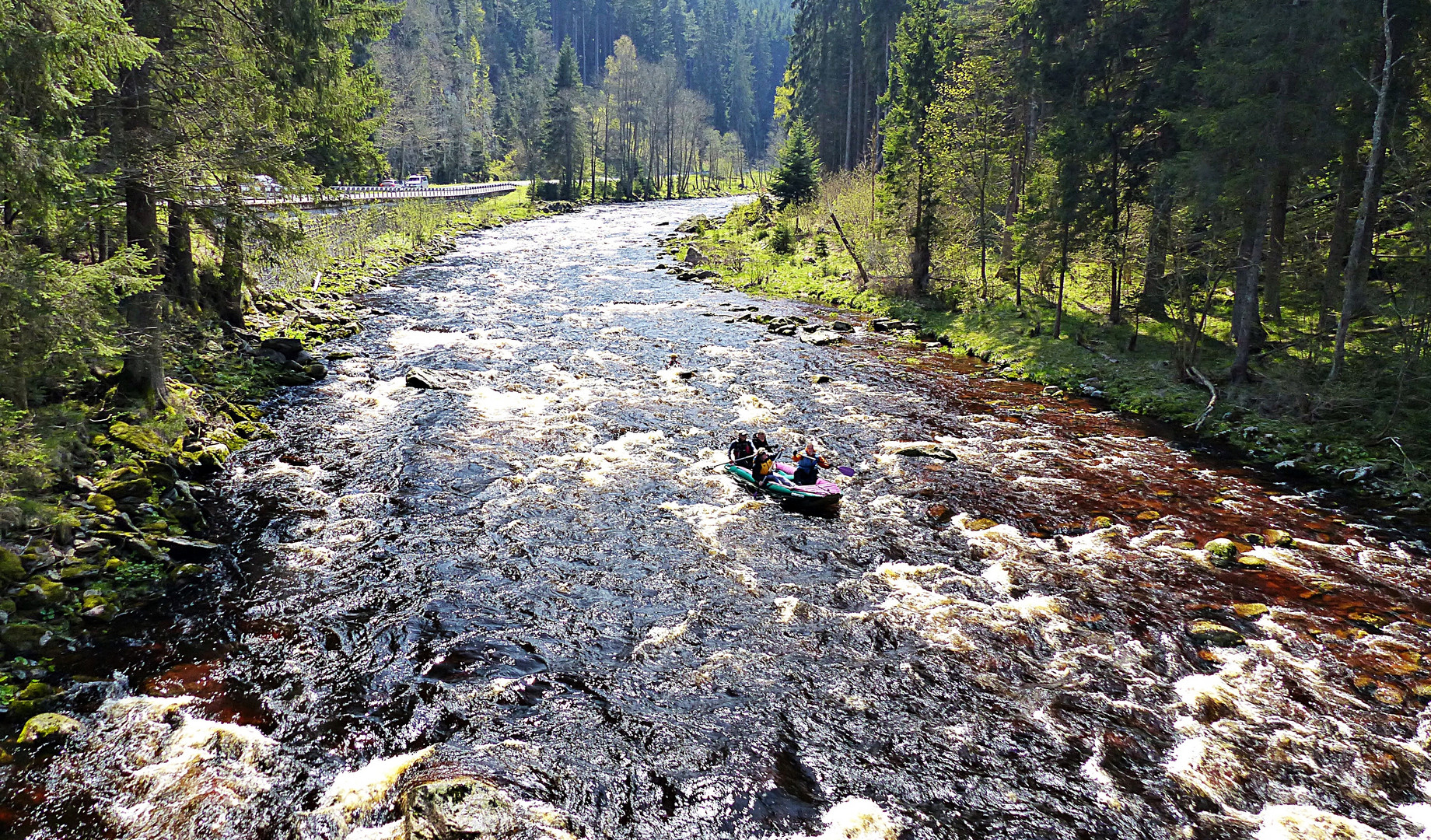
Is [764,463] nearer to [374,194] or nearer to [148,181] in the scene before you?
[148,181]

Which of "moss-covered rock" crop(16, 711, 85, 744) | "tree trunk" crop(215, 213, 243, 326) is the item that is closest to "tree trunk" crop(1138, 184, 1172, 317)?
"moss-covered rock" crop(16, 711, 85, 744)

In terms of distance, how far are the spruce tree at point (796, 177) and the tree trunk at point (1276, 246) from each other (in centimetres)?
3561

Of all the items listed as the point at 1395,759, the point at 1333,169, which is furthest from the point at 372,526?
the point at 1333,169

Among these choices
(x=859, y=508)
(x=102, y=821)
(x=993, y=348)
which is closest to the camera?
(x=102, y=821)

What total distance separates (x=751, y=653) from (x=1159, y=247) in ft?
68.9

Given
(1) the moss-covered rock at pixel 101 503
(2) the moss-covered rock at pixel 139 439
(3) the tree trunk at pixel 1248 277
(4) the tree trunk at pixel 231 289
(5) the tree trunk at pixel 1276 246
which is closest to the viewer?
(1) the moss-covered rock at pixel 101 503

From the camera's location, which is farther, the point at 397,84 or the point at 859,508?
the point at 397,84

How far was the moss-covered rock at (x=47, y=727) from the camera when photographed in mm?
8023

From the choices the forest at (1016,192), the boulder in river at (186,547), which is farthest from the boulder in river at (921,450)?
the boulder in river at (186,547)

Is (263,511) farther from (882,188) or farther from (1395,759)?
(882,188)

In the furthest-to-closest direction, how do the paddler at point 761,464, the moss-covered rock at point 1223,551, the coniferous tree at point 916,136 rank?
1. the coniferous tree at point 916,136
2. the paddler at point 761,464
3. the moss-covered rock at point 1223,551

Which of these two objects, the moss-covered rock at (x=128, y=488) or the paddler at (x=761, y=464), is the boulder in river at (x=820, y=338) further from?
the moss-covered rock at (x=128, y=488)

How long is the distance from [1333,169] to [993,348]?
36.7 ft

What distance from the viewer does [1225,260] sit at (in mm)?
19766
